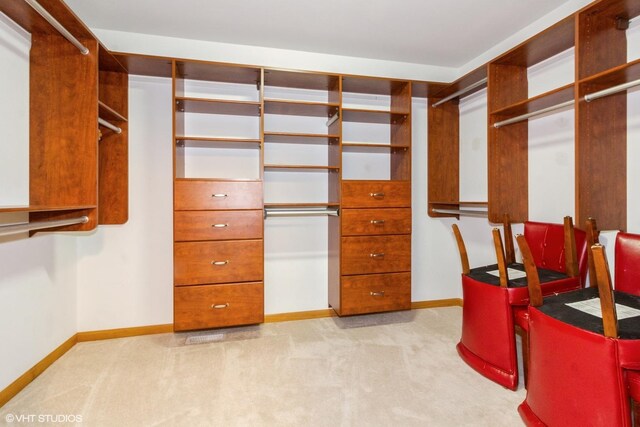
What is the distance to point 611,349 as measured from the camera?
3.83ft

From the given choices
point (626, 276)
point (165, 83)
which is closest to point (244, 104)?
point (165, 83)

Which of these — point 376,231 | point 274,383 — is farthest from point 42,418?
point 376,231

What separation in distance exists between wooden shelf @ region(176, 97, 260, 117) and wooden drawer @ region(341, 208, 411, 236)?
113cm

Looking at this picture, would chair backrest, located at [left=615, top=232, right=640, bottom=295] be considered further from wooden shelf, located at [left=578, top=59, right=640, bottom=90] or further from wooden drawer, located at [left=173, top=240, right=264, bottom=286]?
wooden drawer, located at [left=173, top=240, right=264, bottom=286]

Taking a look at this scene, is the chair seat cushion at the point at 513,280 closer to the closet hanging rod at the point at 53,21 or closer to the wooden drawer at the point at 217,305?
the wooden drawer at the point at 217,305

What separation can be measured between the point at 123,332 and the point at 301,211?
1.76 meters

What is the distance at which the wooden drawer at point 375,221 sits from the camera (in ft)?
8.44

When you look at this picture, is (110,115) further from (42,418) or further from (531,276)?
(531,276)

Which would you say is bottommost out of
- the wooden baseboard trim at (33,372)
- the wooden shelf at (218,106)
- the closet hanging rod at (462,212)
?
the wooden baseboard trim at (33,372)

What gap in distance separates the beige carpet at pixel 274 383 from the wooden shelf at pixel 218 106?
1.83 meters

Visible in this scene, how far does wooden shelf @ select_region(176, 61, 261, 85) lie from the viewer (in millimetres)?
2361

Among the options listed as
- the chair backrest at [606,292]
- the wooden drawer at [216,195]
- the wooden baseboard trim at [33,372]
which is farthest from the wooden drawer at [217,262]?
the chair backrest at [606,292]

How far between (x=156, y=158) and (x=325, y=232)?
1.59 meters

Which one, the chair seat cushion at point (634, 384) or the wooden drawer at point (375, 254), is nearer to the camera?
the chair seat cushion at point (634, 384)
